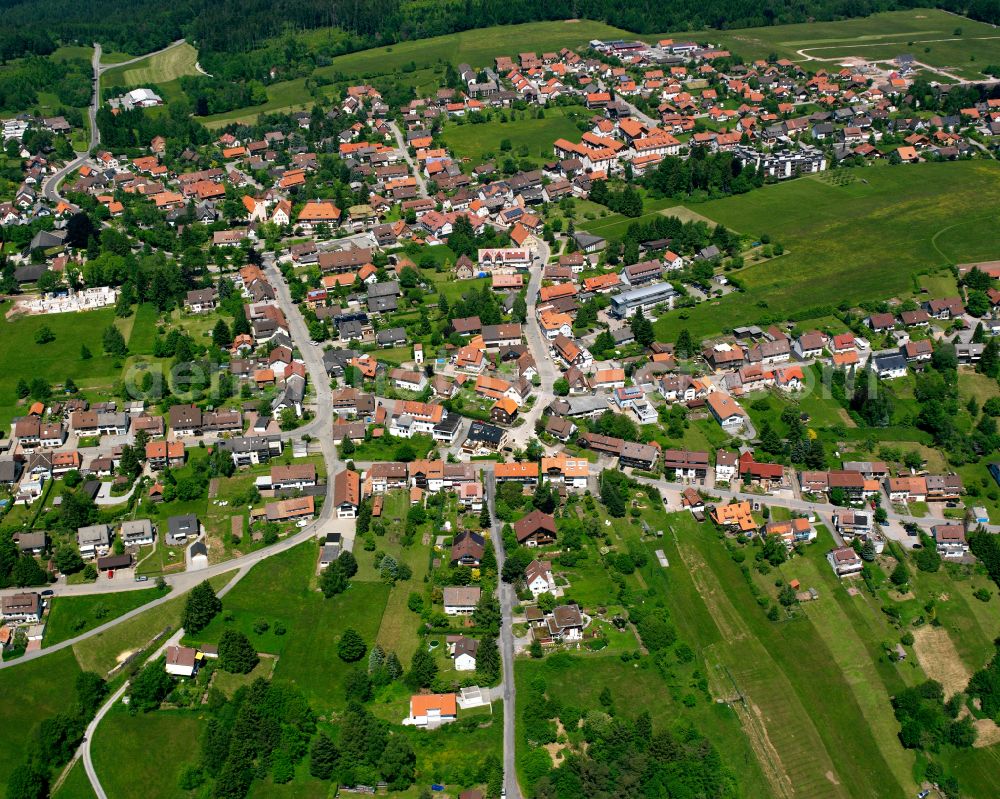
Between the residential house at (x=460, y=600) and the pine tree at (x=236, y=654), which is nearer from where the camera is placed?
the pine tree at (x=236, y=654)

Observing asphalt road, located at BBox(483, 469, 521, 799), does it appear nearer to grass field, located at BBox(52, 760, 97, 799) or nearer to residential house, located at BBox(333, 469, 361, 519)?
residential house, located at BBox(333, 469, 361, 519)

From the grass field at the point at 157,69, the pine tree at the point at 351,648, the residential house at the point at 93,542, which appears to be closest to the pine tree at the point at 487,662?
the pine tree at the point at 351,648

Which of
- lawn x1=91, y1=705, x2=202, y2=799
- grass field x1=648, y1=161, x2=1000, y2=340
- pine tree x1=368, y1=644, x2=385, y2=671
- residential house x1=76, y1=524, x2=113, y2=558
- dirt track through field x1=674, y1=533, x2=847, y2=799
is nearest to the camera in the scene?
lawn x1=91, y1=705, x2=202, y2=799

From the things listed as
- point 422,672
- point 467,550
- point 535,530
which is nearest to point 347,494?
point 467,550

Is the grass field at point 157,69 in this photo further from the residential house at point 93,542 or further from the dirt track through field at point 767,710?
the dirt track through field at point 767,710

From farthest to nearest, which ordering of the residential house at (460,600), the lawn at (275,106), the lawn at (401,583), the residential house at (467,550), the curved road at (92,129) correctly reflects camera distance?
the lawn at (275,106) → the curved road at (92,129) → the residential house at (467,550) → the residential house at (460,600) → the lawn at (401,583)

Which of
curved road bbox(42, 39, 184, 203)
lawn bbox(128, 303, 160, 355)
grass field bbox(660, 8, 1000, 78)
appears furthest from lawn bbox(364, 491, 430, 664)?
grass field bbox(660, 8, 1000, 78)

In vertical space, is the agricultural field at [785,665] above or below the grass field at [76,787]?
below
